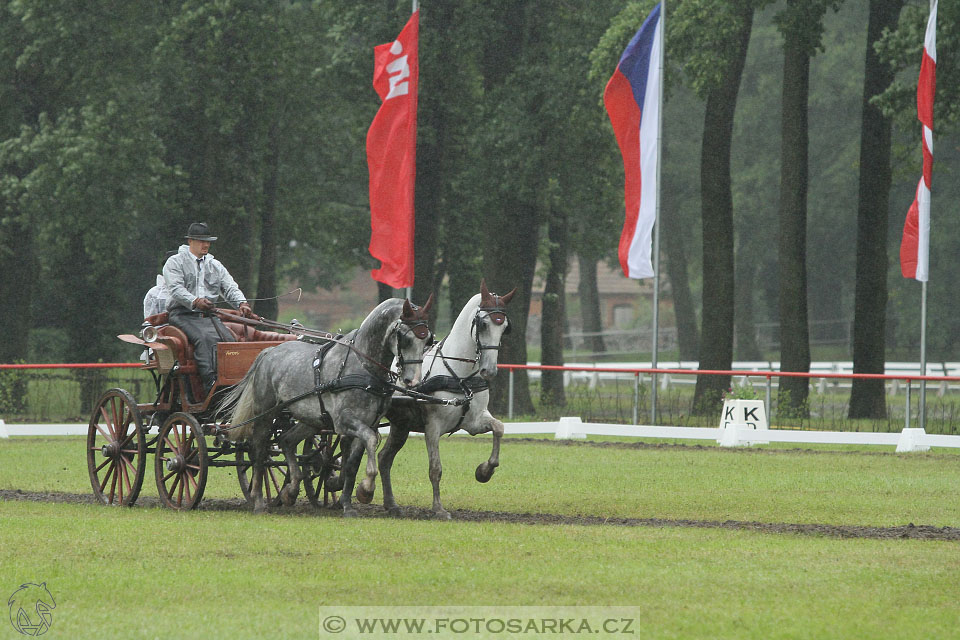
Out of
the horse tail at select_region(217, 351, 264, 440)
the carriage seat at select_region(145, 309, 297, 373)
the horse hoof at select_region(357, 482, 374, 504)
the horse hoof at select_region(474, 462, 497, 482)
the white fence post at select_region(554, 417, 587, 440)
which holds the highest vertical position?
the carriage seat at select_region(145, 309, 297, 373)

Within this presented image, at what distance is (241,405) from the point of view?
13.7m

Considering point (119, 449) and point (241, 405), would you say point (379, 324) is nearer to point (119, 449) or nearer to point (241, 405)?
point (241, 405)

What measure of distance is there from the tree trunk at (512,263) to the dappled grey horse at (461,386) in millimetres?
16424

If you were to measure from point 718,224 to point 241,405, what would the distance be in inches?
742

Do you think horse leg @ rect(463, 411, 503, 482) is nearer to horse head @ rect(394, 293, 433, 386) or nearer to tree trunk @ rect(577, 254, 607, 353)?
horse head @ rect(394, 293, 433, 386)

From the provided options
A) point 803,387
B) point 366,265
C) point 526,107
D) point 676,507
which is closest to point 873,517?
point 676,507

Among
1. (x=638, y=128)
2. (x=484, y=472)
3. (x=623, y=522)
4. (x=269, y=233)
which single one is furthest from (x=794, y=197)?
(x=484, y=472)

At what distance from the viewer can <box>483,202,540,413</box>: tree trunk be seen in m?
31.8

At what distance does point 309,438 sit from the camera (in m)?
14.6

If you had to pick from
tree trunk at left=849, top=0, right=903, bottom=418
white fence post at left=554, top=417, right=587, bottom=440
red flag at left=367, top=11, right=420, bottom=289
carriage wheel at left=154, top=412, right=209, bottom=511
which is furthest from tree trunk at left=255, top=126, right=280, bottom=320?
carriage wheel at left=154, top=412, right=209, bottom=511

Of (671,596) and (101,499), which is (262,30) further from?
(671,596)

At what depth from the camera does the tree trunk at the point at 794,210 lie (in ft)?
96.0

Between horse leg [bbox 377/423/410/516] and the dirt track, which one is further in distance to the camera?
horse leg [bbox 377/423/410/516]

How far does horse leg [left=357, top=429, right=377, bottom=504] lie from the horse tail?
1433 mm
